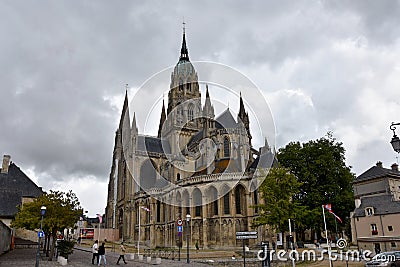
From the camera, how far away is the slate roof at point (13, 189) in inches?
1368

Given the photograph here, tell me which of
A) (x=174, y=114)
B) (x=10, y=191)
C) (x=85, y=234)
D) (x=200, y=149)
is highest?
(x=174, y=114)

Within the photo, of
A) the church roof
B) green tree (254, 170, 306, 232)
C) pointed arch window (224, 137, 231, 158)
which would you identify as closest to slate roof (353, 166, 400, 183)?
pointed arch window (224, 137, 231, 158)

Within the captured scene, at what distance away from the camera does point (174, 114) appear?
6975 centimetres

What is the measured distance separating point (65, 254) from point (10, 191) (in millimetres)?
19598

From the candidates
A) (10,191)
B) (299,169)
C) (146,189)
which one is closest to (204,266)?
(299,169)

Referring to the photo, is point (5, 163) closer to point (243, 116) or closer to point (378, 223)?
point (243, 116)

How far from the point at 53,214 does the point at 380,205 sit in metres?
27.2

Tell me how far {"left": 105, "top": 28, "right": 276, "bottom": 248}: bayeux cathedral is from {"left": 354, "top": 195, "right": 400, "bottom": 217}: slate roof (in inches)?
416

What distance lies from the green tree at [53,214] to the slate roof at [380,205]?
81.6 feet

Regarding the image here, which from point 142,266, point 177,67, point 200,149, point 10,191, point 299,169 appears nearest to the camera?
point 142,266

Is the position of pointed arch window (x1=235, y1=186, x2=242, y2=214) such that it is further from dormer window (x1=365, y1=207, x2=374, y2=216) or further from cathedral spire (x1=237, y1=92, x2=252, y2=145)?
cathedral spire (x1=237, y1=92, x2=252, y2=145)

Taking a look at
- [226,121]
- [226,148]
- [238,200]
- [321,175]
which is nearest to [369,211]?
[321,175]

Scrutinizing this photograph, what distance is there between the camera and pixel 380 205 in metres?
30.4

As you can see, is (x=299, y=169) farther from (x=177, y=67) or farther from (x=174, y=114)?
(x=177, y=67)
